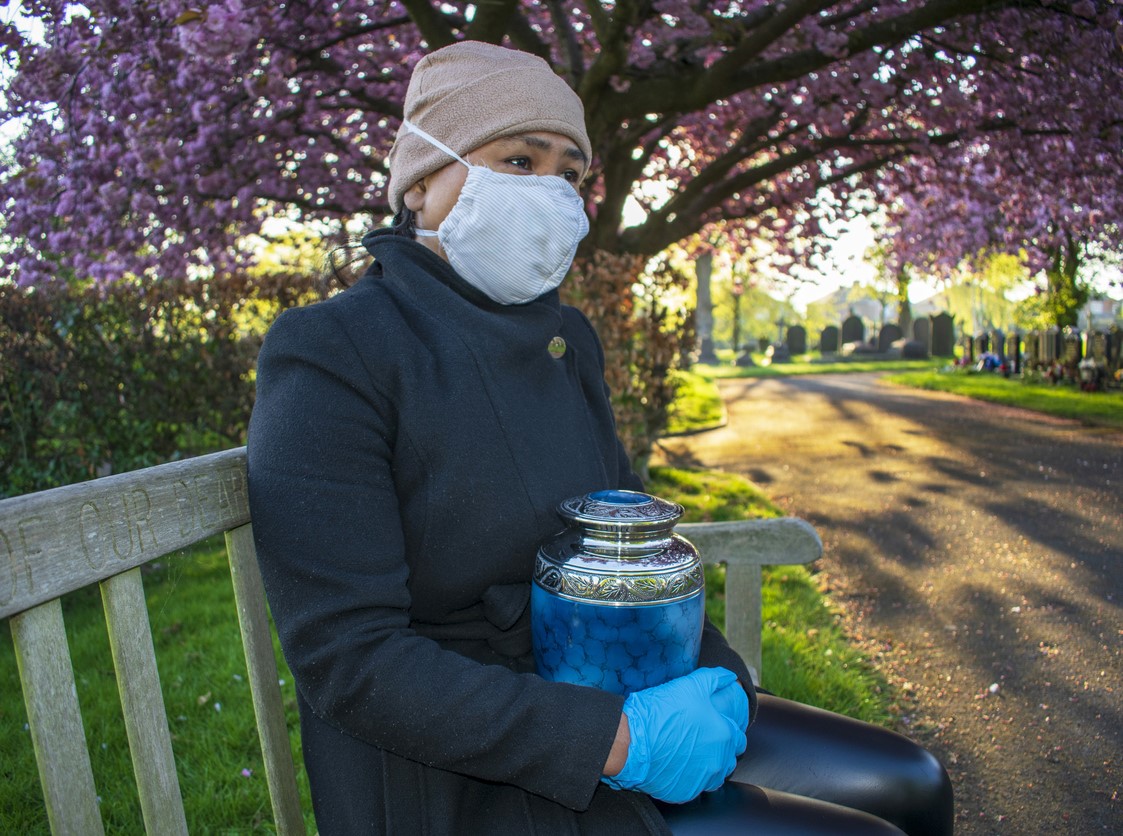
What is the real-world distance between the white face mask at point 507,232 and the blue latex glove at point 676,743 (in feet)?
2.95

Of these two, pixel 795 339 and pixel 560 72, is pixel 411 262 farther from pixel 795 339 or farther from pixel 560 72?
pixel 795 339

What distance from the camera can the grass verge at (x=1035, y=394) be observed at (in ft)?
39.5

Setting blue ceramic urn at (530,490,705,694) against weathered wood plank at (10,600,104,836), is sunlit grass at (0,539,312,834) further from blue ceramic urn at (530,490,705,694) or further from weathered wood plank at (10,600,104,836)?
blue ceramic urn at (530,490,705,694)

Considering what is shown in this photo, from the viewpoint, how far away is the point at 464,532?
1592 mm

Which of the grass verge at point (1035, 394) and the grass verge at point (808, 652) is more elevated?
the grass verge at point (808, 652)

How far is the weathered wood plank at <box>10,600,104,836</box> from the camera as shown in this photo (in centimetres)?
113

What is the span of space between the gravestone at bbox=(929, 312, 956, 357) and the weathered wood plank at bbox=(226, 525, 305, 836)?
31729mm

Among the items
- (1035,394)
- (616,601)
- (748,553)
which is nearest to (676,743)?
(616,601)

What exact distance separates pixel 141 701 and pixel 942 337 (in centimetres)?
3231

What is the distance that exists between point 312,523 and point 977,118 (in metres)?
8.39

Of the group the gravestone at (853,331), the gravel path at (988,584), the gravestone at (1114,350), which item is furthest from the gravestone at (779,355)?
the gravel path at (988,584)

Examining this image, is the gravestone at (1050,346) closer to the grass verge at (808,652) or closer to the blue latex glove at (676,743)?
the grass verge at (808,652)

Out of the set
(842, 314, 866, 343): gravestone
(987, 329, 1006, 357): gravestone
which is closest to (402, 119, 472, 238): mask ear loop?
(987, 329, 1006, 357): gravestone

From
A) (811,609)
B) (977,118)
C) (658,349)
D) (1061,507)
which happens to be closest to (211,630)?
(811,609)
